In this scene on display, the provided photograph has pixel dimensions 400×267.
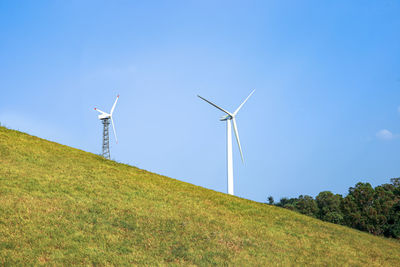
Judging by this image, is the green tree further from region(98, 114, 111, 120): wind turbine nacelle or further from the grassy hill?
the grassy hill

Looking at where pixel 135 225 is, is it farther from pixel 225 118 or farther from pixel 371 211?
pixel 371 211

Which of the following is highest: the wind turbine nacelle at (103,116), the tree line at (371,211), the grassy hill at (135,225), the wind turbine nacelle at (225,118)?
the wind turbine nacelle at (103,116)

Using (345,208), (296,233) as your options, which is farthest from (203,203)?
(345,208)

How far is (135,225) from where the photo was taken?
2055 centimetres

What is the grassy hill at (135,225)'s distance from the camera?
17.2 meters

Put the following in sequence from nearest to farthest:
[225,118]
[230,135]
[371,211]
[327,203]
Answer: [230,135], [225,118], [371,211], [327,203]

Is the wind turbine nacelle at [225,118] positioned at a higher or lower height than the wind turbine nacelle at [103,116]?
lower

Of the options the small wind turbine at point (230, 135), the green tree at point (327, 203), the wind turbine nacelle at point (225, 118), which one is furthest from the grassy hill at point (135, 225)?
the green tree at point (327, 203)

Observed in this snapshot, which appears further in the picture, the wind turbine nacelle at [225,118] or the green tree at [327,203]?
the green tree at [327,203]

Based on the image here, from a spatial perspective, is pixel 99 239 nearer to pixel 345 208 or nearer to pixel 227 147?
pixel 227 147

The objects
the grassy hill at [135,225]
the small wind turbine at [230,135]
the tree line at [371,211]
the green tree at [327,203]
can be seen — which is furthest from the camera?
the green tree at [327,203]

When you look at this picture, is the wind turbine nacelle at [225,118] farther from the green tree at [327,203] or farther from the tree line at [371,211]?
the green tree at [327,203]

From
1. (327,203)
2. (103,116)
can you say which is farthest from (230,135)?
(327,203)

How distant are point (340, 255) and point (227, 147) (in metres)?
25.8
